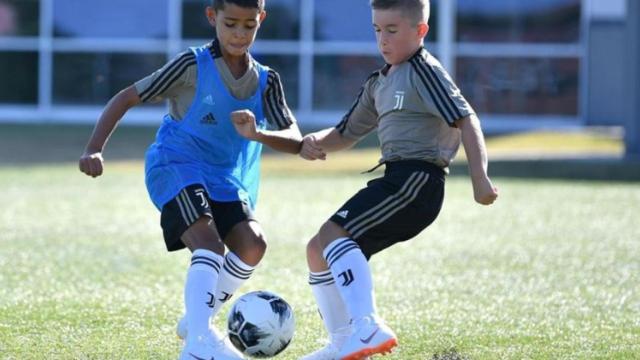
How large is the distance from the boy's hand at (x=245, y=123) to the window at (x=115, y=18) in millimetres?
21992

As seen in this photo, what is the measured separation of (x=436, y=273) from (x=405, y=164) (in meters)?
3.68

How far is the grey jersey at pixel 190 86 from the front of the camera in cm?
597

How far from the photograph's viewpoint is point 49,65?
A: 1085 inches

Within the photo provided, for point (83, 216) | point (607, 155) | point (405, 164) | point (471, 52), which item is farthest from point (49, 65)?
point (405, 164)

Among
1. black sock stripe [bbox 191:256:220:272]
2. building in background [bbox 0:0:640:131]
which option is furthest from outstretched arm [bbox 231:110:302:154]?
building in background [bbox 0:0:640:131]

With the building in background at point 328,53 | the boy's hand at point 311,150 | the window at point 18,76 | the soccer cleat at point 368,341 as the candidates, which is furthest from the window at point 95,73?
the soccer cleat at point 368,341

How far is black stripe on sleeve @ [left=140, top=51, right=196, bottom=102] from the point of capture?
19.5 ft

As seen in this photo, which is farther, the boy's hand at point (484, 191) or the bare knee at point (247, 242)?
the bare knee at point (247, 242)

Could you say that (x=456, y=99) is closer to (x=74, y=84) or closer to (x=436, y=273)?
(x=436, y=273)

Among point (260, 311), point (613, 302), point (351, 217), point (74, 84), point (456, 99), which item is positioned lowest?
point (74, 84)

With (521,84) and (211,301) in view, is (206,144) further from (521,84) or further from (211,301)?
(521,84)

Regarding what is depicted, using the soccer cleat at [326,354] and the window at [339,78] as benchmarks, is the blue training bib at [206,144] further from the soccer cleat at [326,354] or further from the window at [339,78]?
the window at [339,78]

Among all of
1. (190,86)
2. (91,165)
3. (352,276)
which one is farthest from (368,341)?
(190,86)

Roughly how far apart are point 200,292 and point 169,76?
1006mm
